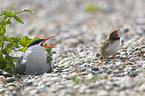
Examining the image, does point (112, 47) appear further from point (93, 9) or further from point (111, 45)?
point (93, 9)

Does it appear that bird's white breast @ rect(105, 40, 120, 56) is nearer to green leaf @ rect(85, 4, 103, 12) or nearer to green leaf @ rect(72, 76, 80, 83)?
green leaf @ rect(72, 76, 80, 83)

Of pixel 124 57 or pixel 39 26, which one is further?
pixel 39 26

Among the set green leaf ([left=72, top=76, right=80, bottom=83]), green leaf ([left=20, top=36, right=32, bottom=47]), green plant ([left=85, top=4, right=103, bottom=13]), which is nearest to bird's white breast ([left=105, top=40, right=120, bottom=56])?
green leaf ([left=72, top=76, right=80, bottom=83])

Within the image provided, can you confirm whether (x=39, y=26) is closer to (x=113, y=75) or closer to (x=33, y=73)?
(x=33, y=73)

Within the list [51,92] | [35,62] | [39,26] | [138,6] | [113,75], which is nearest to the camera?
[51,92]

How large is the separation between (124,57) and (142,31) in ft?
10.8

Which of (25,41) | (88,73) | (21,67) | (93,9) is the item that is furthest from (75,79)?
(93,9)

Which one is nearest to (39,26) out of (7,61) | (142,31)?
(142,31)

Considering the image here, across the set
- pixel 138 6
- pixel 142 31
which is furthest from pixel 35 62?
pixel 138 6

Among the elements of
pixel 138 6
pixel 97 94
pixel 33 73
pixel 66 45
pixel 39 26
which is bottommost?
pixel 97 94

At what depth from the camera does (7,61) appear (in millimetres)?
3518

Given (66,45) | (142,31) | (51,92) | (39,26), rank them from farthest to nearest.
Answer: (39,26)
(142,31)
(66,45)
(51,92)

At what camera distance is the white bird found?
3461mm

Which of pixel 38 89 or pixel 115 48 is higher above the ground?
pixel 115 48
